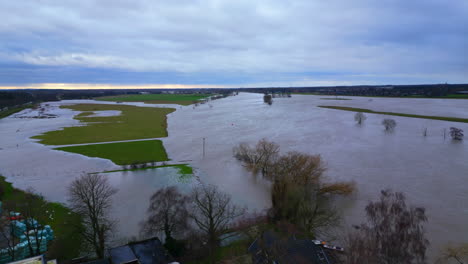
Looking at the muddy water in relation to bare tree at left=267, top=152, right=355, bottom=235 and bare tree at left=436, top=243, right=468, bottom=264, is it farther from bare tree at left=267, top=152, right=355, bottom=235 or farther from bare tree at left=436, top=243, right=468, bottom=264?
bare tree at left=267, top=152, right=355, bottom=235

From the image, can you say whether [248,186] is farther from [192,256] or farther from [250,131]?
[250,131]

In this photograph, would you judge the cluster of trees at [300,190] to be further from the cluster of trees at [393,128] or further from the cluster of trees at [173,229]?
the cluster of trees at [393,128]

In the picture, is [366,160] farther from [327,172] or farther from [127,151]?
[127,151]

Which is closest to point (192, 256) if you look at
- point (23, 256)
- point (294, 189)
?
point (294, 189)

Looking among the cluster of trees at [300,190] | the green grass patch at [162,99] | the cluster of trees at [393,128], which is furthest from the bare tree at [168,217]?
the green grass patch at [162,99]

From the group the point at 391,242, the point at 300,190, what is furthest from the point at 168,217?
the point at 391,242
